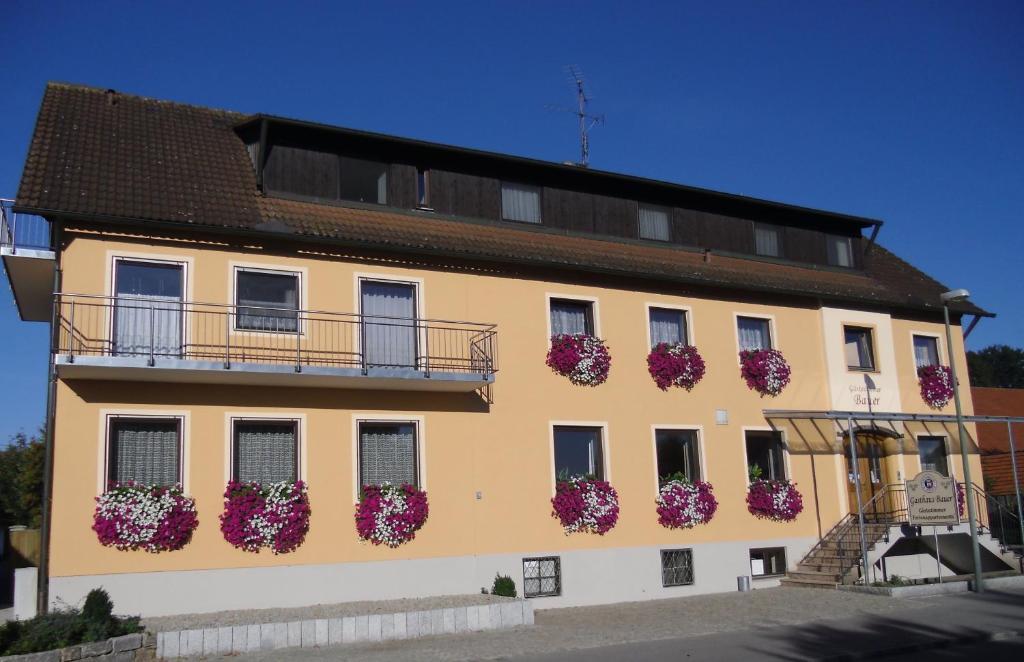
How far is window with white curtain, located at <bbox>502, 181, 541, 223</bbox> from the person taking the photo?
19344mm

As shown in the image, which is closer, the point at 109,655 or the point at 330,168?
the point at 109,655

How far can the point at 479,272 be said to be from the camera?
57.3 feet

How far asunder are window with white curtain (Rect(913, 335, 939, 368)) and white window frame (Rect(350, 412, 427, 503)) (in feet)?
44.2

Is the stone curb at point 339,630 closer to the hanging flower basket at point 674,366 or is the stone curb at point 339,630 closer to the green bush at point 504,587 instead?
the green bush at point 504,587

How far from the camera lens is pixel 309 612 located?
45.5 ft

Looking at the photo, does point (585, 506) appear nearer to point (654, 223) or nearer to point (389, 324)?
point (389, 324)

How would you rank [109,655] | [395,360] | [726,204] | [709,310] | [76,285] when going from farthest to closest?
[726,204] → [709,310] → [395,360] → [76,285] → [109,655]

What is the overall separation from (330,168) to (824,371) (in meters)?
11.9

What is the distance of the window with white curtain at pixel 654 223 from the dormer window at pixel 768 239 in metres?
2.61

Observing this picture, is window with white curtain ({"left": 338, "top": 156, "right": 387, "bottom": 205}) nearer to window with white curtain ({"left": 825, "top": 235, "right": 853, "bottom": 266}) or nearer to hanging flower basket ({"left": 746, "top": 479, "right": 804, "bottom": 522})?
hanging flower basket ({"left": 746, "top": 479, "right": 804, "bottom": 522})

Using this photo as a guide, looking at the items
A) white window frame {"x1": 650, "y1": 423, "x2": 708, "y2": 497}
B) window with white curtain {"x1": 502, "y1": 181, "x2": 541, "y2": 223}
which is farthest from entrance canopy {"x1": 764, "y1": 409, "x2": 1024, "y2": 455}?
window with white curtain {"x1": 502, "y1": 181, "x2": 541, "y2": 223}

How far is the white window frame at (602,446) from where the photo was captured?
57.0 feet

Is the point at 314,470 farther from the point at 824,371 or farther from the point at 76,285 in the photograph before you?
the point at 824,371

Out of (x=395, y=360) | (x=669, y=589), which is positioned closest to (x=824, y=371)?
(x=669, y=589)
